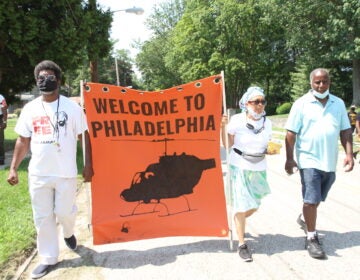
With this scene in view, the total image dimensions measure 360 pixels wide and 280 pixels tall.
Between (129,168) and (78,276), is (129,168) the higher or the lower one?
the higher one

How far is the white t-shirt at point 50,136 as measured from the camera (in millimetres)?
4391

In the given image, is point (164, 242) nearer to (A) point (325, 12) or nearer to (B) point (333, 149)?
(B) point (333, 149)

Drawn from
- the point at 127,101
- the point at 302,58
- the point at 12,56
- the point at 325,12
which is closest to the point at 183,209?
the point at 127,101

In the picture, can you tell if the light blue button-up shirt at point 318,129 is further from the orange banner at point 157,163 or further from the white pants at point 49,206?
the white pants at point 49,206

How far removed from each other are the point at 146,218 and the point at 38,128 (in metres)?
1.64

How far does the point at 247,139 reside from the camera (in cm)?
479

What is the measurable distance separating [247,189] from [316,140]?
3.05 ft

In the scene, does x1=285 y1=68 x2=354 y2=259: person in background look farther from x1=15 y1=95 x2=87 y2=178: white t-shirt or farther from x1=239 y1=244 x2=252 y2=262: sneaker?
x1=15 y1=95 x2=87 y2=178: white t-shirt

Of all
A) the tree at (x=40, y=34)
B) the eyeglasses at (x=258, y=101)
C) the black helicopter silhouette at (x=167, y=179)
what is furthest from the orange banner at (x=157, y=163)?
the tree at (x=40, y=34)

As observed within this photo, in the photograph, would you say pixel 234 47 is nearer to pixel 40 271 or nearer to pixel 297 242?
pixel 297 242

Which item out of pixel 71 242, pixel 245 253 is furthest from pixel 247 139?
pixel 71 242

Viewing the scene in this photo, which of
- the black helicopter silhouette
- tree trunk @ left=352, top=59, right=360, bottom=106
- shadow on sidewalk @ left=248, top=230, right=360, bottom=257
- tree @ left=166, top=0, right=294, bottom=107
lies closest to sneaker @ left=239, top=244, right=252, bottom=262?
shadow on sidewalk @ left=248, top=230, right=360, bottom=257

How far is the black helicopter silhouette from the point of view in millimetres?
5098

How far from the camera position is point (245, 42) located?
47625mm
